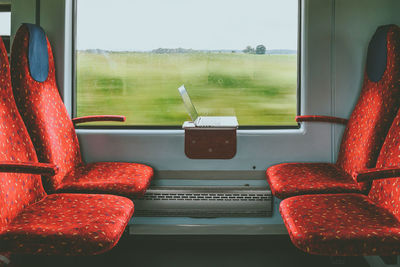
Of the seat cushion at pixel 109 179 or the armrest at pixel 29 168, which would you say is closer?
the armrest at pixel 29 168

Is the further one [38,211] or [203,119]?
[203,119]

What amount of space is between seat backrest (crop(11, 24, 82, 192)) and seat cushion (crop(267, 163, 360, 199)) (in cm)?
125

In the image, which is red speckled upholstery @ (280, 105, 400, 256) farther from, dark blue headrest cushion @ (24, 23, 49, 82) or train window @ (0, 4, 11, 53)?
train window @ (0, 4, 11, 53)

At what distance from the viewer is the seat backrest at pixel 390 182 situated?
1.62 m

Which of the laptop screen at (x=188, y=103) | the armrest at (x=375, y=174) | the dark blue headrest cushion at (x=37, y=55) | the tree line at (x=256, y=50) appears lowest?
the armrest at (x=375, y=174)

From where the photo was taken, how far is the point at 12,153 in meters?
1.70

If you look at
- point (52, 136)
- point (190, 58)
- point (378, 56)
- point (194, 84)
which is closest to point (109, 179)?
point (52, 136)

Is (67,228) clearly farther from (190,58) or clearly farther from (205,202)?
(190,58)

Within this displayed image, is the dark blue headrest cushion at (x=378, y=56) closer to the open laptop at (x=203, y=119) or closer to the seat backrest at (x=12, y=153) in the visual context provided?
the open laptop at (x=203, y=119)

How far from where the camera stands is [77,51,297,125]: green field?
106 inches

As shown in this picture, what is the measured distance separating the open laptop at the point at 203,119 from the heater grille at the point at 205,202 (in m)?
0.49

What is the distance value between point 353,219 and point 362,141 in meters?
0.73

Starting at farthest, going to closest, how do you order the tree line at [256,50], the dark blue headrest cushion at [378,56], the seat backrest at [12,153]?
the tree line at [256,50] → the dark blue headrest cushion at [378,56] → the seat backrest at [12,153]

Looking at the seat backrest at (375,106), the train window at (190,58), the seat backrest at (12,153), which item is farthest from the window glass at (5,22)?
the seat backrest at (375,106)
